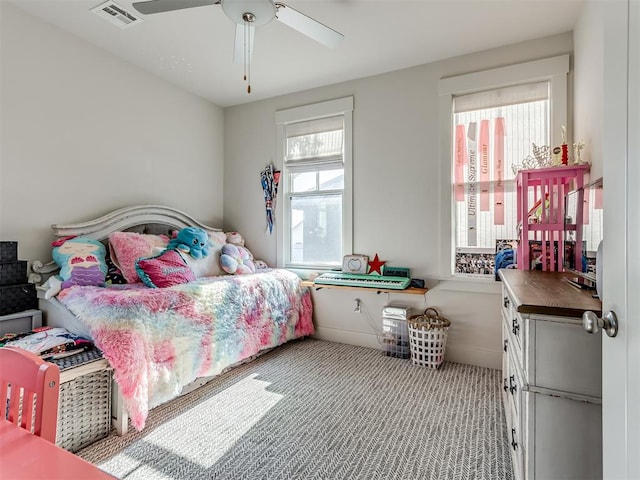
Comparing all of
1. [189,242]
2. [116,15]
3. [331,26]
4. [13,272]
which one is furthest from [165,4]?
[13,272]

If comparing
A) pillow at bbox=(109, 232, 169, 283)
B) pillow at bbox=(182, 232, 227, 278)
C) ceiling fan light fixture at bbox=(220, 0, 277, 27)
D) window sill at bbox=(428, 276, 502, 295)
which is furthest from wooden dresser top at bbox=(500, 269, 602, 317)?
pillow at bbox=(109, 232, 169, 283)

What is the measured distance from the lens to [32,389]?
2.73ft

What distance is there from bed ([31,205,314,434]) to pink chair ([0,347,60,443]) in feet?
3.23

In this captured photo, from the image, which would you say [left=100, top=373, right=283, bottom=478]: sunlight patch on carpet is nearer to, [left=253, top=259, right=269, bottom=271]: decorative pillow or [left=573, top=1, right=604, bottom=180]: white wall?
[left=253, top=259, right=269, bottom=271]: decorative pillow

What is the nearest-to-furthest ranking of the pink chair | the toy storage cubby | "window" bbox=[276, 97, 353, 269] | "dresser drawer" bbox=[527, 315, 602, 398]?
the pink chair < "dresser drawer" bbox=[527, 315, 602, 398] < the toy storage cubby < "window" bbox=[276, 97, 353, 269]

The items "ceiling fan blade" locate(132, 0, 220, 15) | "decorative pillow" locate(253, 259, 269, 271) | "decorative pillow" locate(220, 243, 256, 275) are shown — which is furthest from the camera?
"decorative pillow" locate(253, 259, 269, 271)

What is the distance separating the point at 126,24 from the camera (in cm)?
247

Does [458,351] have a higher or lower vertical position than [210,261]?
lower

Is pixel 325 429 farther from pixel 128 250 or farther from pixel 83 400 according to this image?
pixel 128 250

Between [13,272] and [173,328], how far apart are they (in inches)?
48.0

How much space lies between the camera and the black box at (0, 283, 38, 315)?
220 centimetres

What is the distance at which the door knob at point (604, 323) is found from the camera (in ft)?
2.45

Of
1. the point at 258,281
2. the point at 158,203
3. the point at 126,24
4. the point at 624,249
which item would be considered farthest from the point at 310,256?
the point at 624,249

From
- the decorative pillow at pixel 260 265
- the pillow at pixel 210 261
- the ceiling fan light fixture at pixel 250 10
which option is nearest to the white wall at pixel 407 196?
the decorative pillow at pixel 260 265
